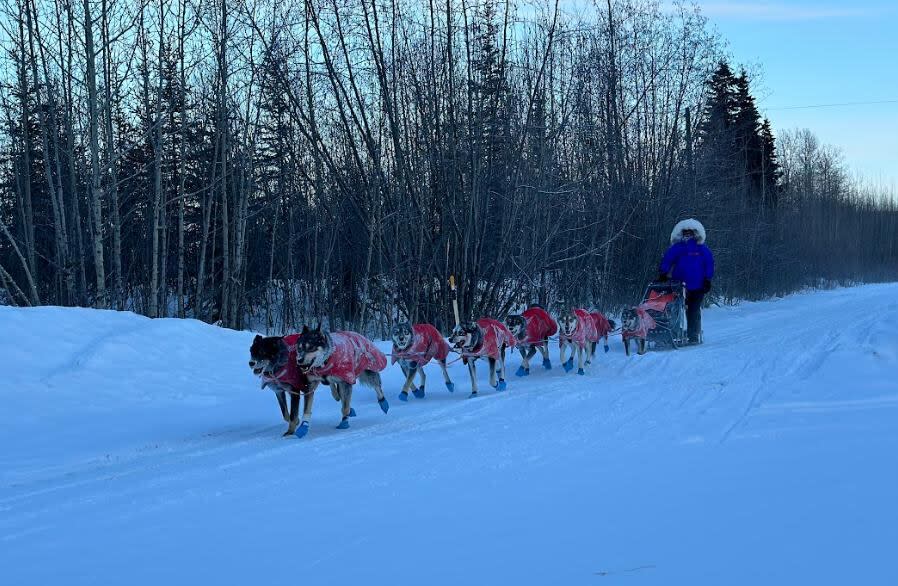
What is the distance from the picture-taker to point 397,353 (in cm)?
884

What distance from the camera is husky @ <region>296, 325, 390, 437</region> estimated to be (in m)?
6.73

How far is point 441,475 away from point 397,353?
3.85 metres

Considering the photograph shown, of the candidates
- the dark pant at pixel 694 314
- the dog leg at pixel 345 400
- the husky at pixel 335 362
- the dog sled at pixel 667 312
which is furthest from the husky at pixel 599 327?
the dog leg at pixel 345 400

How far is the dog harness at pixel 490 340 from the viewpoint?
9.36m

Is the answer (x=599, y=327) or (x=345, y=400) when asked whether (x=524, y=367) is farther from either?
→ (x=345, y=400)

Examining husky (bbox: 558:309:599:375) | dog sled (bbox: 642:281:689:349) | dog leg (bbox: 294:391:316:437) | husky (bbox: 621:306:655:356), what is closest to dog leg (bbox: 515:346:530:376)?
husky (bbox: 558:309:599:375)

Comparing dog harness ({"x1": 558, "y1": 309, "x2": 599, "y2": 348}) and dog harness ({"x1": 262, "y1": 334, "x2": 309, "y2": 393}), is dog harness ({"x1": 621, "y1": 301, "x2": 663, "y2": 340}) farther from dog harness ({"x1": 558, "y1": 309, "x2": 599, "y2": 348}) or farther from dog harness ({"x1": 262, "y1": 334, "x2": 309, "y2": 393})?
dog harness ({"x1": 262, "y1": 334, "x2": 309, "y2": 393})

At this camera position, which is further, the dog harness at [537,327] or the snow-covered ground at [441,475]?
the dog harness at [537,327]

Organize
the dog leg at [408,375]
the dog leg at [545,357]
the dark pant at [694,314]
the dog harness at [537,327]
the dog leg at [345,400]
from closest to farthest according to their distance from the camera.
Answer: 1. the dog leg at [345,400]
2. the dog leg at [408,375]
3. the dog harness at [537,327]
4. the dog leg at [545,357]
5. the dark pant at [694,314]

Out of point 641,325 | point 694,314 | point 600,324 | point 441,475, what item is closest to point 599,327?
point 600,324

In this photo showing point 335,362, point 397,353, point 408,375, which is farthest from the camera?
point 408,375

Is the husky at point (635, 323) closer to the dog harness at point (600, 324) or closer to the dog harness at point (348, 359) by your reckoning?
the dog harness at point (600, 324)

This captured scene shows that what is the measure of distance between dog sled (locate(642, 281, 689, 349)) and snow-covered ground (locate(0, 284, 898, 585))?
10.1ft

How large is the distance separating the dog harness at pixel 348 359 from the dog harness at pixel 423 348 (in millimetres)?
889
